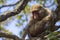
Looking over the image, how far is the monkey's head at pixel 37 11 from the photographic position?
5.92 m

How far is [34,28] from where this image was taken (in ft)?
18.9

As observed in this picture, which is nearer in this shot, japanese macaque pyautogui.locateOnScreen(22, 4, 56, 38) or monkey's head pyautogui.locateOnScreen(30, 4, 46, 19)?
japanese macaque pyautogui.locateOnScreen(22, 4, 56, 38)

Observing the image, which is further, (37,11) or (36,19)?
(37,11)

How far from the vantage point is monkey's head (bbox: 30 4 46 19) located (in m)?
5.92

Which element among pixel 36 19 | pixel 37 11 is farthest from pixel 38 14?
pixel 36 19

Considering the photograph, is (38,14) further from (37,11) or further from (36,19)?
(36,19)

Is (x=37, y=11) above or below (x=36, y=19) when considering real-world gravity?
above

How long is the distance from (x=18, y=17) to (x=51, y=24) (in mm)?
1755

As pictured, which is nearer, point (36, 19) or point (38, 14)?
point (36, 19)

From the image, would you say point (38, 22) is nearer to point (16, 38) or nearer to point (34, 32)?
point (34, 32)

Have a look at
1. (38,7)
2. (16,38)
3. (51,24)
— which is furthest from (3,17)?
(38,7)

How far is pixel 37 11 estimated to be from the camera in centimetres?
609

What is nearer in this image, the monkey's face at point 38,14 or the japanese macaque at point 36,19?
the japanese macaque at point 36,19

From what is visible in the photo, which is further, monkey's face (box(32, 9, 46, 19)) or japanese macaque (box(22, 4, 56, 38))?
monkey's face (box(32, 9, 46, 19))
